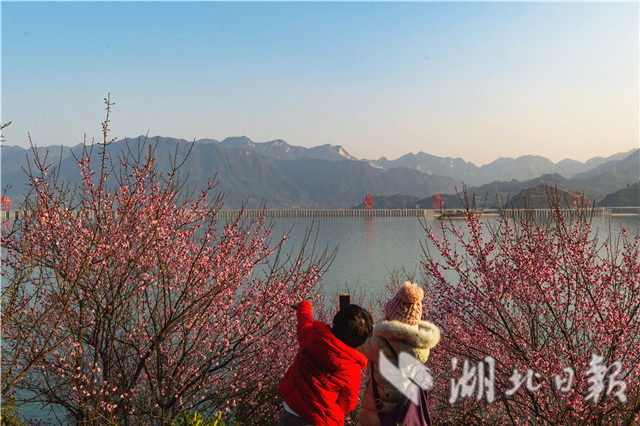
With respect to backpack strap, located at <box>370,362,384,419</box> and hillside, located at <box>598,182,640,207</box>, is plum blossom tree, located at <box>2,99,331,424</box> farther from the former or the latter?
hillside, located at <box>598,182,640,207</box>

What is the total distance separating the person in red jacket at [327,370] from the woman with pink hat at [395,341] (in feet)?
1.17

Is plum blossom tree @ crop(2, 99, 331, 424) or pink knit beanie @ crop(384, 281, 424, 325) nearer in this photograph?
pink knit beanie @ crop(384, 281, 424, 325)

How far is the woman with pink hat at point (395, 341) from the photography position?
433 cm

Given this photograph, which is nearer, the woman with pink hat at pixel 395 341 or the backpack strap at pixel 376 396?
the woman with pink hat at pixel 395 341

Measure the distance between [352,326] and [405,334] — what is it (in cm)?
66

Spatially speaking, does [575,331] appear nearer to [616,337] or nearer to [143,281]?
[616,337]

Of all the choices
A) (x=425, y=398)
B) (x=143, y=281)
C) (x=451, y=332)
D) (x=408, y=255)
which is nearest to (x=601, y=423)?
(x=451, y=332)

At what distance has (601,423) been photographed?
6102 mm

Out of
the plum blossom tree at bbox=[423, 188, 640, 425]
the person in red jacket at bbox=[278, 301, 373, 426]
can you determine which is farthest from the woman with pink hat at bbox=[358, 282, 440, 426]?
the plum blossom tree at bbox=[423, 188, 640, 425]

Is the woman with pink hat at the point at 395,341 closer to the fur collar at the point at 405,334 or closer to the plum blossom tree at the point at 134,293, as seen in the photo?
the fur collar at the point at 405,334

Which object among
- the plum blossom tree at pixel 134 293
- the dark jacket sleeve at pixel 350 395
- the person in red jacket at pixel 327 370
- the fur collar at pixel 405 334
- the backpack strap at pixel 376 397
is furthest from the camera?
the plum blossom tree at pixel 134 293

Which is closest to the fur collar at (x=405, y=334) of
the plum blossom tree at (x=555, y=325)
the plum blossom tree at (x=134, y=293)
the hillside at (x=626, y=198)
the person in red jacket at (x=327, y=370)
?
the person in red jacket at (x=327, y=370)

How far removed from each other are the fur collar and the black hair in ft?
1.42

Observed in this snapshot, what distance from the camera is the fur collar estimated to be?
4301 mm
